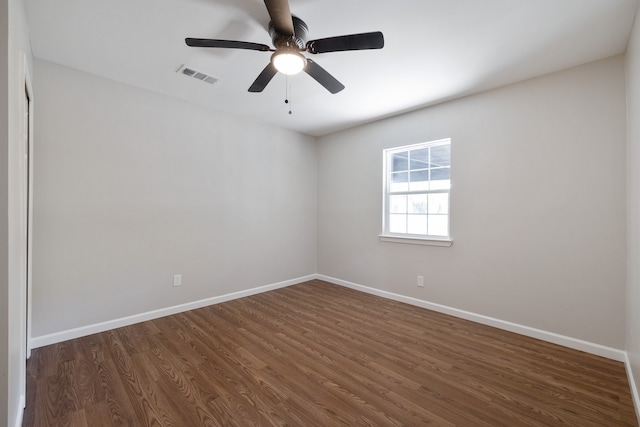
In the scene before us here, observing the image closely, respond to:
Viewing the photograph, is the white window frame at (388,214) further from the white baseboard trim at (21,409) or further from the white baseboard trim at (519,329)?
the white baseboard trim at (21,409)

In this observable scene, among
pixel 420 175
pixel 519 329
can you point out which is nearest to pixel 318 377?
pixel 519 329

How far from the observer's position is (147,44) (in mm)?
2211

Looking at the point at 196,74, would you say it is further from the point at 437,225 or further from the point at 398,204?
the point at 437,225

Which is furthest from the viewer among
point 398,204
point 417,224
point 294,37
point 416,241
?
point 398,204

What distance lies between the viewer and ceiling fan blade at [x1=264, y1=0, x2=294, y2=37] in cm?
147

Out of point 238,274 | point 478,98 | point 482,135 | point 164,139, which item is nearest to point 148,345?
point 238,274

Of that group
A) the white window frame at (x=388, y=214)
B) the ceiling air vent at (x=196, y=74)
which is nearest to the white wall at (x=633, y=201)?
the white window frame at (x=388, y=214)

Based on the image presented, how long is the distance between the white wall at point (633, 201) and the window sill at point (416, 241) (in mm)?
1449

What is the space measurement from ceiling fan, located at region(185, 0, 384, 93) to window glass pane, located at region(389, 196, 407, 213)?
2.24 meters

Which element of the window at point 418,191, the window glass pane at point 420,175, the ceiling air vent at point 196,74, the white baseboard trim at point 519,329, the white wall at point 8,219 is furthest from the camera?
the window glass pane at point 420,175

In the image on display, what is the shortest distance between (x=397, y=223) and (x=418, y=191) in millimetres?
543

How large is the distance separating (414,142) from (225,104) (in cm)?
247

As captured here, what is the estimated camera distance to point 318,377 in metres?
2.04

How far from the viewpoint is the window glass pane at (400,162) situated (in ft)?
12.5
